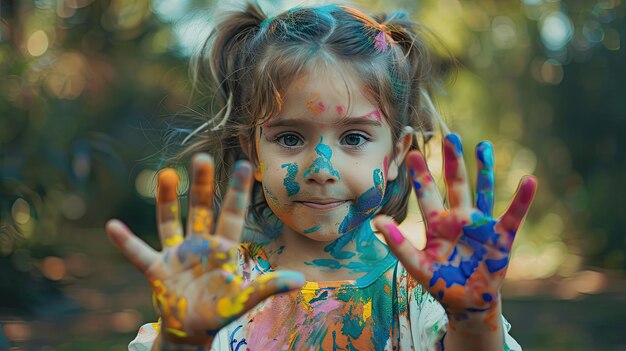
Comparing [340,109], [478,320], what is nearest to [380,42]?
[340,109]

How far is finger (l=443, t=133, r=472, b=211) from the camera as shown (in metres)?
1.61

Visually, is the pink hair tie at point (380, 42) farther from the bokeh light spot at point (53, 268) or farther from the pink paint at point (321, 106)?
the bokeh light spot at point (53, 268)

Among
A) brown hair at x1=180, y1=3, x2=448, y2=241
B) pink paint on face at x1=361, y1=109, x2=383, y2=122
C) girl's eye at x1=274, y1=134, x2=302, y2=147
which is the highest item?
brown hair at x1=180, y1=3, x2=448, y2=241

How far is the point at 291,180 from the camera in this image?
1.97 m

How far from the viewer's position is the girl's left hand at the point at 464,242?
5.12ft

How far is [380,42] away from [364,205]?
0.45 metres

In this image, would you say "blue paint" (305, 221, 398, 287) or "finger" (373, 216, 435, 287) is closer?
"finger" (373, 216, 435, 287)

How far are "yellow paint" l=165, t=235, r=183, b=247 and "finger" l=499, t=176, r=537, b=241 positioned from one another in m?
0.62

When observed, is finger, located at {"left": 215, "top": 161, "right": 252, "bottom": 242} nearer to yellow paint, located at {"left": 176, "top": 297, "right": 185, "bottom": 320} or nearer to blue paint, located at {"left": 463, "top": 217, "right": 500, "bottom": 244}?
yellow paint, located at {"left": 176, "top": 297, "right": 185, "bottom": 320}

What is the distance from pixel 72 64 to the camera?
7.35 m

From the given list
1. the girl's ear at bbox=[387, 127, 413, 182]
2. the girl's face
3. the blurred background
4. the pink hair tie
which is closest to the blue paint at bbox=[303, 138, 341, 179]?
the girl's face

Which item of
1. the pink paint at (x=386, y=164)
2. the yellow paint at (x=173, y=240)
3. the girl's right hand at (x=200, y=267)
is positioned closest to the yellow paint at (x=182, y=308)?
the girl's right hand at (x=200, y=267)

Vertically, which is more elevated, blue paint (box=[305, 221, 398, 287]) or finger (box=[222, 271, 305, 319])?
blue paint (box=[305, 221, 398, 287])

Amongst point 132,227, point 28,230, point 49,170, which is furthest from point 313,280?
point 132,227
